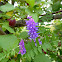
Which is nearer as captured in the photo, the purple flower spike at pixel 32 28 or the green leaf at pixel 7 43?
the green leaf at pixel 7 43

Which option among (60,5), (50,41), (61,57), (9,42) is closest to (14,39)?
(9,42)

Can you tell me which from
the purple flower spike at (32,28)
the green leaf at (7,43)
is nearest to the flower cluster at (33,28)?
the purple flower spike at (32,28)

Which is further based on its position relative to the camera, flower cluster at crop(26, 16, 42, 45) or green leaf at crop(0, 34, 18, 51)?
flower cluster at crop(26, 16, 42, 45)

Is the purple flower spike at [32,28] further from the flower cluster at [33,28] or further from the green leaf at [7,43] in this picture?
the green leaf at [7,43]

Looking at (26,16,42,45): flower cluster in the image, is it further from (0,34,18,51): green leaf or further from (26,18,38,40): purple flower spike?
(0,34,18,51): green leaf

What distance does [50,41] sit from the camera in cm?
40

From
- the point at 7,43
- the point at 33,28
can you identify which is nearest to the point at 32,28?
the point at 33,28

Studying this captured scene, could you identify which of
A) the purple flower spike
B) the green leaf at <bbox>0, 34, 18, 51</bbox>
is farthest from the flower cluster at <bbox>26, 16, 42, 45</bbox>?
the green leaf at <bbox>0, 34, 18, 51</bbox>

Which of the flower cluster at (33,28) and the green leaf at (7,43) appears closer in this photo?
the green leaf at (7,43)

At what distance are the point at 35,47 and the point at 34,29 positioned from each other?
12 centimetres

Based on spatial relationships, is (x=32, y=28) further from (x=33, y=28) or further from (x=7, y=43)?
(x=7, y=43)

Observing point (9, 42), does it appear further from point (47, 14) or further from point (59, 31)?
point (59, 31)

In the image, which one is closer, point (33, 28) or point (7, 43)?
point (7, 43)

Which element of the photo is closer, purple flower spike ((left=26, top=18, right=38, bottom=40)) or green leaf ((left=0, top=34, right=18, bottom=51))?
green leaf ((left=0, top=34, right=18, bottom=51))
